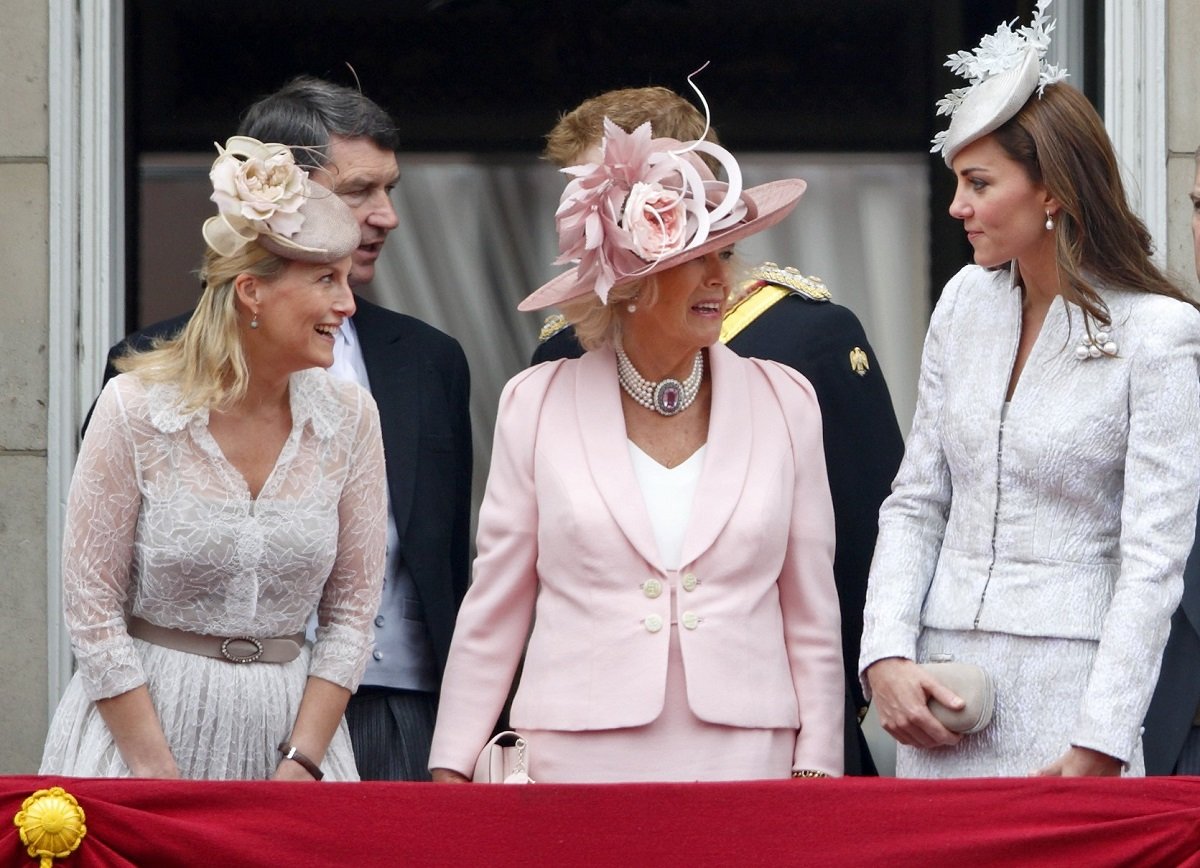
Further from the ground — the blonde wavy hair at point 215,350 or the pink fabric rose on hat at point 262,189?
the pink fabric rose on hat at point 262,189

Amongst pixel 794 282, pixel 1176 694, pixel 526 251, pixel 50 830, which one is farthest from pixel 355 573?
pixel 526 251

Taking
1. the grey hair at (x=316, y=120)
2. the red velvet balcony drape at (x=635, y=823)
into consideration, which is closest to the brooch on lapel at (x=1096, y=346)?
the red velvet balcony drape at (x=635, y=823)

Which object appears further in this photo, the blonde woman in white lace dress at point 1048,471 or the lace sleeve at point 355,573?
the lace sleeve at point 355,573

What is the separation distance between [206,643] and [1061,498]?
136 centimetres

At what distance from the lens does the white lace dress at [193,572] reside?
3.31m

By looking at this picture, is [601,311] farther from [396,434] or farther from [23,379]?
[23,379]

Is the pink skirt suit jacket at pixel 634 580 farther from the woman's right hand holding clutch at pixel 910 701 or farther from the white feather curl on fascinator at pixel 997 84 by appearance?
the white feather curl on fascinator at pixel 997 84

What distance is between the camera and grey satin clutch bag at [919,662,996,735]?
10.2 ft

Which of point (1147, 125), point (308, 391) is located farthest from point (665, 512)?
point (1147, 125)

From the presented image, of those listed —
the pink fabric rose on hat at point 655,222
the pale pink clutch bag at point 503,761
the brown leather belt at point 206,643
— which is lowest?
the pale pink clutch bag at point 503,761

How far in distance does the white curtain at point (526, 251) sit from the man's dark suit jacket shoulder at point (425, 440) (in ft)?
5.93

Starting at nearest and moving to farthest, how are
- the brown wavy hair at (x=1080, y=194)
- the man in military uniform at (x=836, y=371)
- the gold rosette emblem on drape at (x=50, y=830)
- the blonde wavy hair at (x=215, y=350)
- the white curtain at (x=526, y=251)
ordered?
the gold rosette emblem on drape at (x=50, y=830), the brown wavy hair at (x=1080, y=194), the blonde wavy hair at (x=215, y=350), the man in military uniform at (x=836, y=371), the white curtain at (x=526, y=251)

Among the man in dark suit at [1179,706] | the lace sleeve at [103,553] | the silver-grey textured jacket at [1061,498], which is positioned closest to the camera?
the silver-grey textured jacket at [1061,498]

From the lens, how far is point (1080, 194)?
317 centimetres
